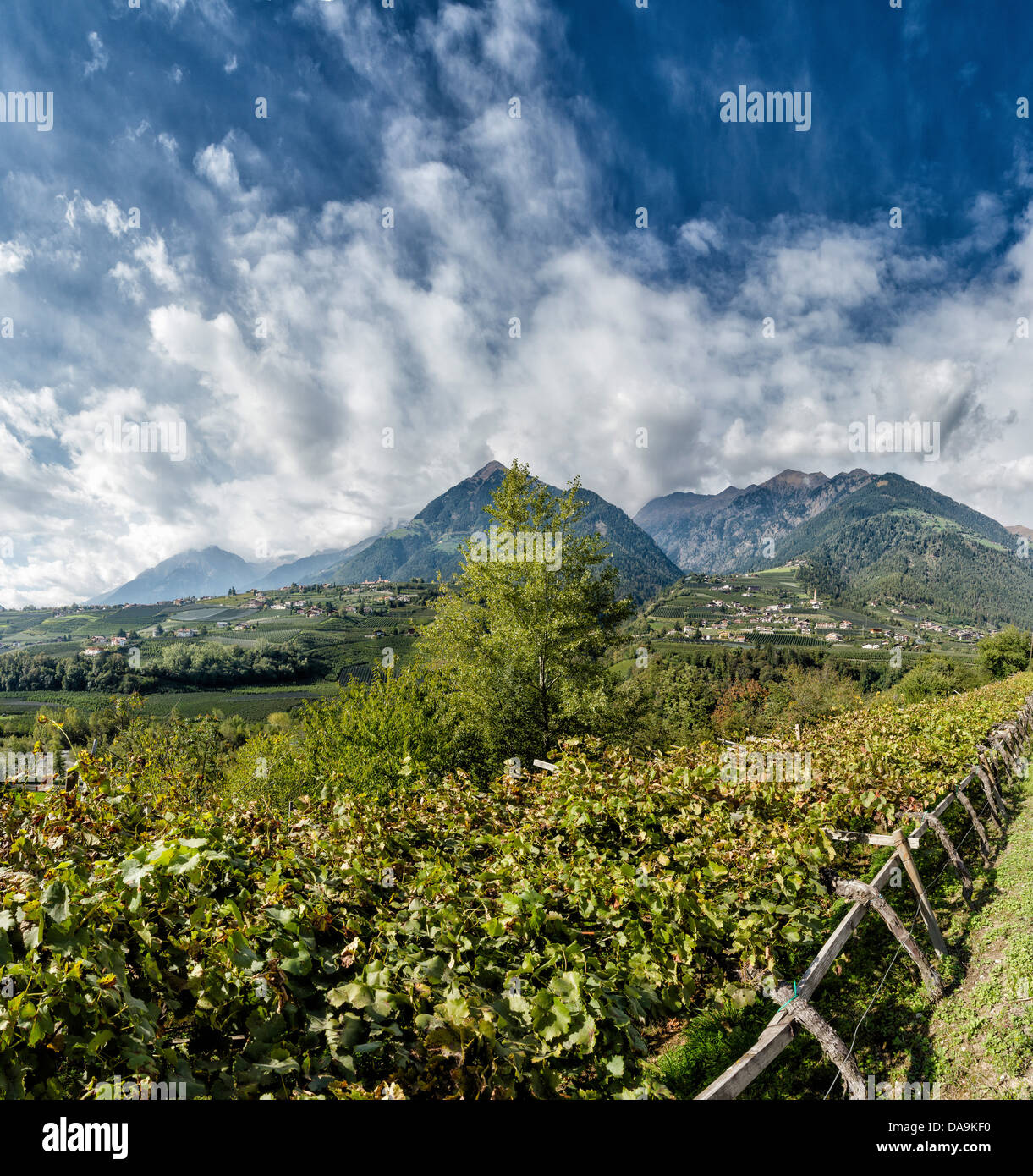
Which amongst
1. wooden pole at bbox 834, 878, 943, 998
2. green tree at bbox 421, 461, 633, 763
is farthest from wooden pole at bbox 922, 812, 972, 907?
green tree at bbox 421, 461, 633, 763

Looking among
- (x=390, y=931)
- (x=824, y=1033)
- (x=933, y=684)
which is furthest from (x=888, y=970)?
(x=933, y=684)

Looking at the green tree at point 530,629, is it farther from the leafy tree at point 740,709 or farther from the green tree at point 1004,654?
the green tree at point 1004,654

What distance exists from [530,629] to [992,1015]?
36.8 ft

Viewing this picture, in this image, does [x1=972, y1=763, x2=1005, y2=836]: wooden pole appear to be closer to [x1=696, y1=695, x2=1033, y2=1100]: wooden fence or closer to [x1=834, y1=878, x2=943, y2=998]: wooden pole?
[x1=696, y1=695, x2=1033, y2=1100]: wooden fence

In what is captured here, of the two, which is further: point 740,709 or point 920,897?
point 740,709

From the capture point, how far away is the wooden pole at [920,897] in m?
5.50

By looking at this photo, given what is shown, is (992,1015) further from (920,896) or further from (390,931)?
(390,931)

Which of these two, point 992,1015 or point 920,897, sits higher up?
point 920,897

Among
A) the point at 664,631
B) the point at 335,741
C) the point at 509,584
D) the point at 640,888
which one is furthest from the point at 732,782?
the point at 664,631

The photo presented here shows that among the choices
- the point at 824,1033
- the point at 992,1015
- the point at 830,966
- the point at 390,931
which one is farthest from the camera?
the point at 992,1015

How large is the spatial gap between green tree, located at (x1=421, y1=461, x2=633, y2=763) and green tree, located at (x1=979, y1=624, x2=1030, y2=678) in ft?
224

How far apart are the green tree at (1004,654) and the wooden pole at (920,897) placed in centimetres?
7339

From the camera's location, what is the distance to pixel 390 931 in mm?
2936
